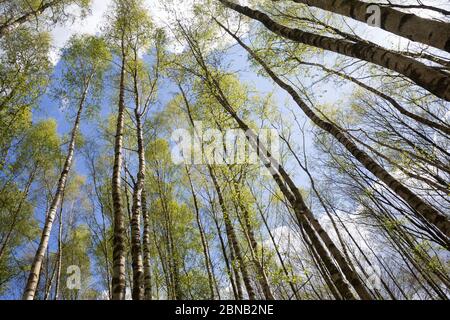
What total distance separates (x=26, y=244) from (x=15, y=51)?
9491 millimetres

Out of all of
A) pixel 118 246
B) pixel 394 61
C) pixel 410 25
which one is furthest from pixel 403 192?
pixel 118 246

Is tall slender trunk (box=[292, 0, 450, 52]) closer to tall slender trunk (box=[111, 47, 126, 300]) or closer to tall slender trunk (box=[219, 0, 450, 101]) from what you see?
tall slender trunk (box=[219, 0, 450, 101])

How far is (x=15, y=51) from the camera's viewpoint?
9633mm

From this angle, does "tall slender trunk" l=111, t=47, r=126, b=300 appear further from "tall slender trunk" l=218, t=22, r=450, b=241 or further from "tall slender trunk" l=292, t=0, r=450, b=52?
"tall slender trunk" l=292, t=0, r=450, b=52

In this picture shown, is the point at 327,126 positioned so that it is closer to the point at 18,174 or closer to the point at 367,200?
the point at 367,200

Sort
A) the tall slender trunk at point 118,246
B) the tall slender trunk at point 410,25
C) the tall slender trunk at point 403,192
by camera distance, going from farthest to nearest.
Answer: the tall slender trunk at point 118,246, the tall slender trunk at point 403,192, the tall slender trunk at point 410,25

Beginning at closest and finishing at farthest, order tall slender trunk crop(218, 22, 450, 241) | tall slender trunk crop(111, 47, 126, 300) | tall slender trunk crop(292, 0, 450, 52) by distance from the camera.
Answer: tall slender trunk crop(292, 0, 450, 52) → tall slender trunk crop(218, 22, 450, 241) → tall slender trunk crop(111, 47, 126, 300)

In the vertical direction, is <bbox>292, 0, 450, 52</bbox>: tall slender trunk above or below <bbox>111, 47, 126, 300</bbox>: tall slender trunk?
below

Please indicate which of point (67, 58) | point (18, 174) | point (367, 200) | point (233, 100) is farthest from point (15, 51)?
point (367, 200)

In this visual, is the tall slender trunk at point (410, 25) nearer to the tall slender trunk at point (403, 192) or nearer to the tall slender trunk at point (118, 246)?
the tall slender trunk at point (403, 192)

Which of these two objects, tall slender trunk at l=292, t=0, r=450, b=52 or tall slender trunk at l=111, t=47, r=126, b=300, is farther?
tall slender trunk at l=111, t=47, r=126, b=300

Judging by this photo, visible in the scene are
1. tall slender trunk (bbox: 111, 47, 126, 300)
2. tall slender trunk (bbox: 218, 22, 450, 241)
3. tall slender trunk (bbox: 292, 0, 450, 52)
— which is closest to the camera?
tall slender trunk (bbox: 292, 0, 450, 52)

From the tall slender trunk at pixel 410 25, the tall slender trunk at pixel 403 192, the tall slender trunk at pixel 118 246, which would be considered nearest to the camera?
the tall slender trunk at pixel 410 25
